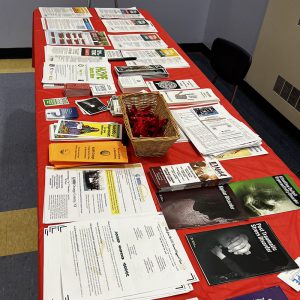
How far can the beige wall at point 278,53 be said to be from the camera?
257 cm

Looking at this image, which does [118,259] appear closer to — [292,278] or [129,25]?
[292,278]

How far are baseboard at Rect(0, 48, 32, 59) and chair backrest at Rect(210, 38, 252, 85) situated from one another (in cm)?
201

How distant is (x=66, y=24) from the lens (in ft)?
6.93

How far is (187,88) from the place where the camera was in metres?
1.63

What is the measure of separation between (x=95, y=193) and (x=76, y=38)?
4.16 feet

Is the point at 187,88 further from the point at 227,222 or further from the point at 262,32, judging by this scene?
the point at 262,32

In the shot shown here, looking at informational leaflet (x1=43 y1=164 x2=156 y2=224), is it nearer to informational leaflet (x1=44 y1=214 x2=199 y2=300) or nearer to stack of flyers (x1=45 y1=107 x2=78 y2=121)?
informational leaflet (x1=44 y1=214 x2=199 y2=300)

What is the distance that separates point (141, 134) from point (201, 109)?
0.43 m

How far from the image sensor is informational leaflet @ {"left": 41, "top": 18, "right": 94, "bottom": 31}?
2068 millimetres

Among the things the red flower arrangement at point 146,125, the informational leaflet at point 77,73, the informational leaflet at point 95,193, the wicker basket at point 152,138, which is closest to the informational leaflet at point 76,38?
the informational leaflet at point 77,73

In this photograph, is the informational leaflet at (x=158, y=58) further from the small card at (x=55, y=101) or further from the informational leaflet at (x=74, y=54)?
the small card at (x=55, y=101)

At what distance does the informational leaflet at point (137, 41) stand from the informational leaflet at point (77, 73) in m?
0.31

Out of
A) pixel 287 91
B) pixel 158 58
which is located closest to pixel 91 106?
pixel 158 58

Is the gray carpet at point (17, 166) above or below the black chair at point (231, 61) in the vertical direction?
below
